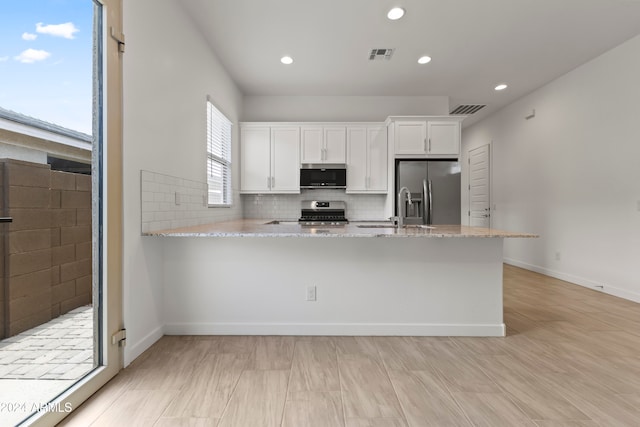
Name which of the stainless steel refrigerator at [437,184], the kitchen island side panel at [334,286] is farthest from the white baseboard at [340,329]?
the stainless steel refrigerator at [437,184]

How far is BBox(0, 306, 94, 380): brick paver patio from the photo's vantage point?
1.68 meters

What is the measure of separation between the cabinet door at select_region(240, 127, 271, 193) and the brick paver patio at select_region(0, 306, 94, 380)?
2.94m

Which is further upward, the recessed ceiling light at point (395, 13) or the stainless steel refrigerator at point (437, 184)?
the recessed ceiling light at point (395, 13)

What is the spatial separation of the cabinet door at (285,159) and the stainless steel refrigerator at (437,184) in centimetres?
151

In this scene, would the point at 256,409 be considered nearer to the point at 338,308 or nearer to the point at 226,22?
the point at 338,308

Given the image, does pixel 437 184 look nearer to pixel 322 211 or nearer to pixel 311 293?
pixel 322 211

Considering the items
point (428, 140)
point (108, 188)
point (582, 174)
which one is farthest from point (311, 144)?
point (582, 174)

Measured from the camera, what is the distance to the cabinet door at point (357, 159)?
479 cm

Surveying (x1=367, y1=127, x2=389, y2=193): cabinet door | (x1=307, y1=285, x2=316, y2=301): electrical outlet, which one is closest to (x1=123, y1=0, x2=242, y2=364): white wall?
(x1=307, y1=285, x2=316, y2=301): electrical outlet

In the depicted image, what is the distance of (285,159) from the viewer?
480cm

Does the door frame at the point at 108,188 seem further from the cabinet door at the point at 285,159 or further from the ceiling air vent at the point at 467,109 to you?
the ceiling air vent at the point at 467,109

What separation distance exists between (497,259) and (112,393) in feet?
9.06

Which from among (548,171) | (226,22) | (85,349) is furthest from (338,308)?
(548,171)

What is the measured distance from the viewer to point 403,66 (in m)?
4.00
